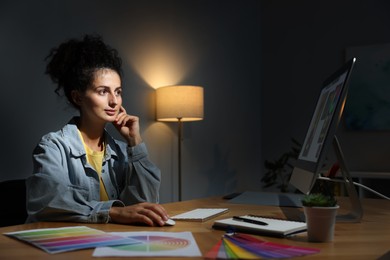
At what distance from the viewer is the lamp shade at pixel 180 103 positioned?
9.49 feet

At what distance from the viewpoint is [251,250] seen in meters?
0.79

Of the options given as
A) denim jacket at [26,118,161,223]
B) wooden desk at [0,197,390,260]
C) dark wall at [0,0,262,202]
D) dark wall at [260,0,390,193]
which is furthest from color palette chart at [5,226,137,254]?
dark wall at [260,0,390,193]

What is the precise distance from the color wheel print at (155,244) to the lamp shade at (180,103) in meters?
2.00

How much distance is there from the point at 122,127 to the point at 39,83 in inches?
31.0

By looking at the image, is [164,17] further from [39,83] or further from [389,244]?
[389,244]

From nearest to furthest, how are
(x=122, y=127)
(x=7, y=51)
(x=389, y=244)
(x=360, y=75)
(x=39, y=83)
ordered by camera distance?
(x=389, y=244) < (x=122, y=127) < (x=7, y=51) < (x=39, y=83) < (x=360, y=75)

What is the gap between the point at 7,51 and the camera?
7.11 feet

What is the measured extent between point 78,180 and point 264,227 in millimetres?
806

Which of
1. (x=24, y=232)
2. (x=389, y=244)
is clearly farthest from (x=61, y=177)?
(x=389, y=244)

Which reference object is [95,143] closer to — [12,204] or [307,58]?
[12,204]

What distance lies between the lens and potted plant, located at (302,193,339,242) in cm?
88

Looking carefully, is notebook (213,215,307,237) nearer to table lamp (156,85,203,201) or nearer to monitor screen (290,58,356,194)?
monitor screen (290,58,356,194)

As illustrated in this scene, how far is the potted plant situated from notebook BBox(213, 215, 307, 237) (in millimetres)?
62

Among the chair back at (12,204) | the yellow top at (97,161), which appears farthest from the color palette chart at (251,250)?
the chair back at (12,204)
